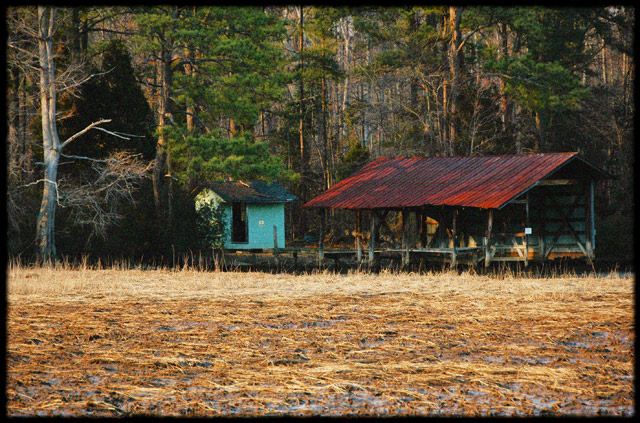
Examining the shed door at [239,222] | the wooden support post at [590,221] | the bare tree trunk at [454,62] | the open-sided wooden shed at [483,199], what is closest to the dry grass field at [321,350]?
the open-sided wooden shed at [483,199]

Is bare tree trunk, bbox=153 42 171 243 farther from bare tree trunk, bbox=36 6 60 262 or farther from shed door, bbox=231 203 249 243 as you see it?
shed door, bbox=231 203 249 243

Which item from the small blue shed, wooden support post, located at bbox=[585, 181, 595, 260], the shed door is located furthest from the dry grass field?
the shed door

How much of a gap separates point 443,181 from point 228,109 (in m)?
10.5

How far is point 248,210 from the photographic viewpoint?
38875 mm

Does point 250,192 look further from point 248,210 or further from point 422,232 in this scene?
point 422,232

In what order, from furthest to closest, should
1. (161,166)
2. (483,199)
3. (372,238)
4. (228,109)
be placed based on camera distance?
(161,166), (228,109), (372,238), (483,199)

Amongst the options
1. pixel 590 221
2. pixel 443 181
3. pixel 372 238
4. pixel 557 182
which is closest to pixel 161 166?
pixel 372 238

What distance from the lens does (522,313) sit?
14375 millimetres

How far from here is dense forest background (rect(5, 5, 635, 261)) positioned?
30828 millimetres

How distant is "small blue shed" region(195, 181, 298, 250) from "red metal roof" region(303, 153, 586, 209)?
289 inches

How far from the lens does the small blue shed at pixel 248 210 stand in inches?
1512

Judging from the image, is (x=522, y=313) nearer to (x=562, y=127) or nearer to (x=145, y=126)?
(x=145, y=126)

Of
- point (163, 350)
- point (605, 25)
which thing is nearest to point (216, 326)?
point (163, 350)

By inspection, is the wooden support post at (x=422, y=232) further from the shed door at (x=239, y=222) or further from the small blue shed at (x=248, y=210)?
the shed door at (x=239, y=222)
